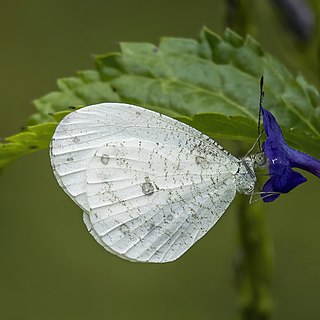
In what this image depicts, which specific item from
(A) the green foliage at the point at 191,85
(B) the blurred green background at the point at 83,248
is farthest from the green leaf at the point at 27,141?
(B) the blurred green background at the point at 83,248

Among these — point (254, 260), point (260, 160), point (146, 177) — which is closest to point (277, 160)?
point (260, 160)

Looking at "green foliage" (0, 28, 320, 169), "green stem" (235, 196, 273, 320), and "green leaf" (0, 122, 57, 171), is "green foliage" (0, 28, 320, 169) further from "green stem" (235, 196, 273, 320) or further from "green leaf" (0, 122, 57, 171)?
"green stem" (235, 196, 273, 320)

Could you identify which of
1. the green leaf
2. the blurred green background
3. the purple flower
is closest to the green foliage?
the green leaf

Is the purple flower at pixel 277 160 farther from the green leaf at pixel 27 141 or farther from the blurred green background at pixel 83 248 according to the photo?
the blurred green background at pixel 83 248

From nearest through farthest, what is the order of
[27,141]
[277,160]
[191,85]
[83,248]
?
1. [277,160]
2. [27,141]
3. [191,85]
4. [83,248]

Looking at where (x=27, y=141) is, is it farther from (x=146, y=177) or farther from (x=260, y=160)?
(x=260, y=160)

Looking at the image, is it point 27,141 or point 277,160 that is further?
point 27,141
